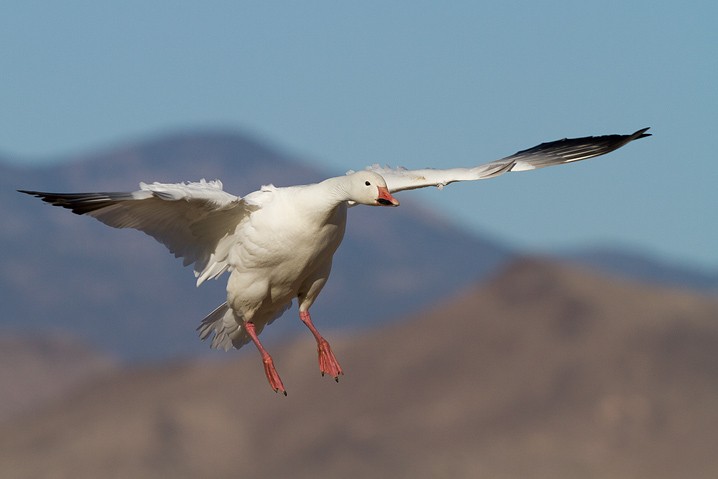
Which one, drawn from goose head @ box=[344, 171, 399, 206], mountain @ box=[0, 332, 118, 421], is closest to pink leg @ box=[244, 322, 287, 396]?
goose head @ box=[344, 171, 399, 206]

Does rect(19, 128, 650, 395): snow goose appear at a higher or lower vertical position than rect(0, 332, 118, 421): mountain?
higher

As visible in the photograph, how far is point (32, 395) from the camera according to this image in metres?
111

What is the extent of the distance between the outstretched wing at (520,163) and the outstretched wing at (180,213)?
1.82m

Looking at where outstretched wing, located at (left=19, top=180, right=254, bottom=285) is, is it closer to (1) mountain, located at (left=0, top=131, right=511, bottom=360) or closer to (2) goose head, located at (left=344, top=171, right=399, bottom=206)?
(2) goose head, located at (left=344, top=171, right=399, bottom=206)

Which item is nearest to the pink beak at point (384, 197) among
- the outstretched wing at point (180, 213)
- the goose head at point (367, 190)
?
the goose head at point (367, 190)

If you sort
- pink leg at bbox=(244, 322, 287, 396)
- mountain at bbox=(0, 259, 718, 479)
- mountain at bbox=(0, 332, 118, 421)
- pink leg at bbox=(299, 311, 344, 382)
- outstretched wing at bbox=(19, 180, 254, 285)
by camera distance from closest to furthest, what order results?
outstretched wing at bbox=(19, 180, 254, 285) < pink leg at bbox=(244, 322, 287, 396) < pink leg at bbox=(299, 311, 344, 382) < mountain at bbox=(0, 259, 718, 479) < mountain at bbox=(0, 332, 118, 421)

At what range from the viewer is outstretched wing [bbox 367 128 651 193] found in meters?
15.5

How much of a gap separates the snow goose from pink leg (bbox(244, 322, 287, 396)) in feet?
0.04

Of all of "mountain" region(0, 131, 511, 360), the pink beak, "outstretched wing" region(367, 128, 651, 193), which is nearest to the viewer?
the pink beak

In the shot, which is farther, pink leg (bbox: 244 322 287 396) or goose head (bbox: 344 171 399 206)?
pink leg (bbox: 244 322 287 396)

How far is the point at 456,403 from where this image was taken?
6619cm

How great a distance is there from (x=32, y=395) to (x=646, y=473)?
63.3 meters

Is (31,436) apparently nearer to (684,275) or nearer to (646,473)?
(646,473)

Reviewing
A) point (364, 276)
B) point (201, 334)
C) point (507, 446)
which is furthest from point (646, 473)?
point (364, 276)
